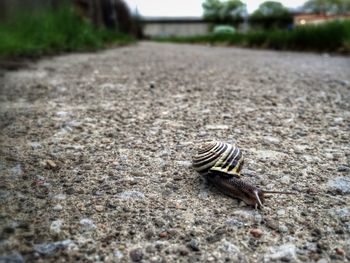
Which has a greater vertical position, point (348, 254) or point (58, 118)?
point (58, 118)

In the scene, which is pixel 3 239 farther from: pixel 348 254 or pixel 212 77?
pixel 212 77

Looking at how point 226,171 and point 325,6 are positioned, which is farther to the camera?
point 325,6

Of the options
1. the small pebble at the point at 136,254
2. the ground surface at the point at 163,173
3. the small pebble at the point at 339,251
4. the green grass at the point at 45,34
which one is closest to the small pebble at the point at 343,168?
the ground surface at the point at 163,173

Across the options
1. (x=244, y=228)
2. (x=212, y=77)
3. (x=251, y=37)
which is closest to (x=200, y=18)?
(x=251, y=37)

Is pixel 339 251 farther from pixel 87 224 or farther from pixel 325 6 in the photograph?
pixel 325 6

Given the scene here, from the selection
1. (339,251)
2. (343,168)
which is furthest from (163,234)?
(343,168)

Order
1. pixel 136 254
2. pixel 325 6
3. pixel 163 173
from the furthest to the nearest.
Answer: pixel 325 6 < pixel 163 173 < pixel 136 254
